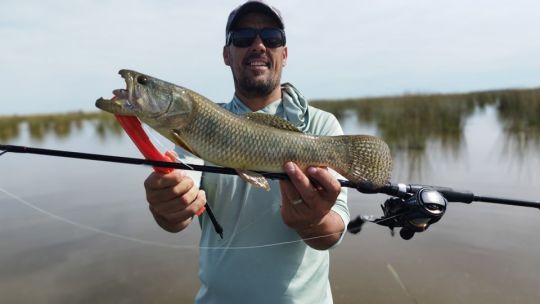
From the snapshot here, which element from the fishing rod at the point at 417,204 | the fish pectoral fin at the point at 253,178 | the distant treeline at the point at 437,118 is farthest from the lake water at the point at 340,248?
the distant treeline at the point at 437,118

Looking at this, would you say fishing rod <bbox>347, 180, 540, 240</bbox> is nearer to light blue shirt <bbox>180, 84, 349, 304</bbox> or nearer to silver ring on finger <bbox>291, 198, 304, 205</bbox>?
light blue shirt <bbox>180, 84, 349, 304</bbox>

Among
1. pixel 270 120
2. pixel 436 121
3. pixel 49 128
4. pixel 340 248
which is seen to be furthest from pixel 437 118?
pixel 49 128

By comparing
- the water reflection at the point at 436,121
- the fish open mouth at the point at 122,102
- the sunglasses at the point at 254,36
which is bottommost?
the water reflection at the point at 436,121

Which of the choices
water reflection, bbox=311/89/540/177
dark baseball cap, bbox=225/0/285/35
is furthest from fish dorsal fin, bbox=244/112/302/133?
water reflection, bbox=311/89/540/177

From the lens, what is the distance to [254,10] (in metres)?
3.16

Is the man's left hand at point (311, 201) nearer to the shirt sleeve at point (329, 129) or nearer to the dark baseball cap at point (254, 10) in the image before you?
the shirt sleeve at point (329, 129)

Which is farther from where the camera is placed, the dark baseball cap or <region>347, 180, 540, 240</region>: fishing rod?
the dark baseball cap

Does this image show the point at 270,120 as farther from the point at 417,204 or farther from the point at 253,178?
the point at 417,204

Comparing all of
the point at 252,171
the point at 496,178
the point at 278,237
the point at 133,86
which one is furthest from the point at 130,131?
the point at 496,178

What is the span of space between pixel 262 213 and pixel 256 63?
1.15 m

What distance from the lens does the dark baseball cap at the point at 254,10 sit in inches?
122

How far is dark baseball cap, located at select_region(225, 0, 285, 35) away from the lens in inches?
122

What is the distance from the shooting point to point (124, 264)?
6.16 metres

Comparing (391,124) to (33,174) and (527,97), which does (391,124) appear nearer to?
(527,97)
